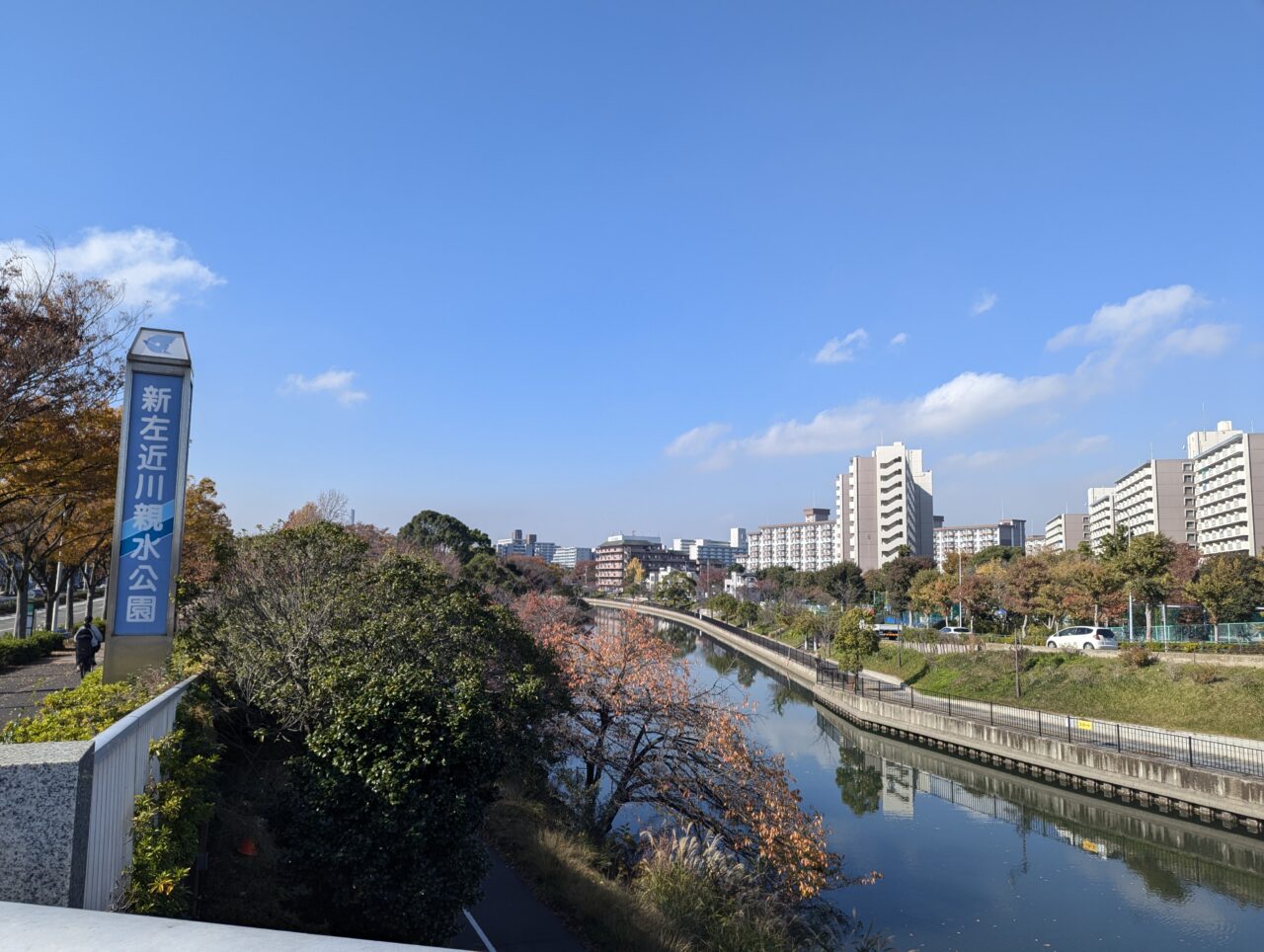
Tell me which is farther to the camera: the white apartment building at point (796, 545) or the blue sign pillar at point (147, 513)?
the white apartment building at point (796, 545)

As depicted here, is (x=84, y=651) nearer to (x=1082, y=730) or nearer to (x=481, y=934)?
(x=481, y=934)

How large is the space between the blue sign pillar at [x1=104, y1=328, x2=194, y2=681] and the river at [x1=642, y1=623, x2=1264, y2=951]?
33.4 ft

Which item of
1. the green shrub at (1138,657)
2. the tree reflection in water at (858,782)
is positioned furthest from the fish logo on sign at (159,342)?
the green shrub at (1138,657)

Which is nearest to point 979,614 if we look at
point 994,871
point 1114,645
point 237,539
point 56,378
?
point 1114,645

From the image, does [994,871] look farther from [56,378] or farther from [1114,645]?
[56,378]

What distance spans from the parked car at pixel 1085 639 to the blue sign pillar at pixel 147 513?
31.0 m

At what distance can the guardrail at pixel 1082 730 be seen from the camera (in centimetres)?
Result: 1944

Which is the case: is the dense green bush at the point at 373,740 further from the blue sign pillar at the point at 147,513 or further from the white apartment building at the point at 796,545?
the white apartment building at the point at 796,545

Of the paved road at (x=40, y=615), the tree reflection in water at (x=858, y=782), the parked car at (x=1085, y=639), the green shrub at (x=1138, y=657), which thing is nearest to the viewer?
the tree reflection in water at (x=858, y=782)

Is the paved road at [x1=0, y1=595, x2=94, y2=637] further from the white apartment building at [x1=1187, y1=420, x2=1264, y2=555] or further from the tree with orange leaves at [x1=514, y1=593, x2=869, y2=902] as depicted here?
the white apartment building at [x1=1187, y1=420, x2=1264, y2=555]

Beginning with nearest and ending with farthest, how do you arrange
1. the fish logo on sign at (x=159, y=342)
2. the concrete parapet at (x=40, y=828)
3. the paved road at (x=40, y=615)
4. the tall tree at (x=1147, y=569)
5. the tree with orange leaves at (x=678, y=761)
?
1. the concrete parapet at (x=40, y=828)
2. the fish logo on sign at (x=159, y=342)
3. the tree with orange leaves at (x=678, y=761)
4. the tall tree at (x=1147, y=569)
5. the paved road at (x=40, y=615)

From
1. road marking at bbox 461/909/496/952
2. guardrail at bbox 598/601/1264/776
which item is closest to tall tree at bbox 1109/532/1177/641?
guardrail at bbox 598/601/1264/776

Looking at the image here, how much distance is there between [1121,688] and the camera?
25.9m

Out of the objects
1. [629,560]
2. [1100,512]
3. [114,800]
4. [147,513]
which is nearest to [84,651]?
[147,513]
